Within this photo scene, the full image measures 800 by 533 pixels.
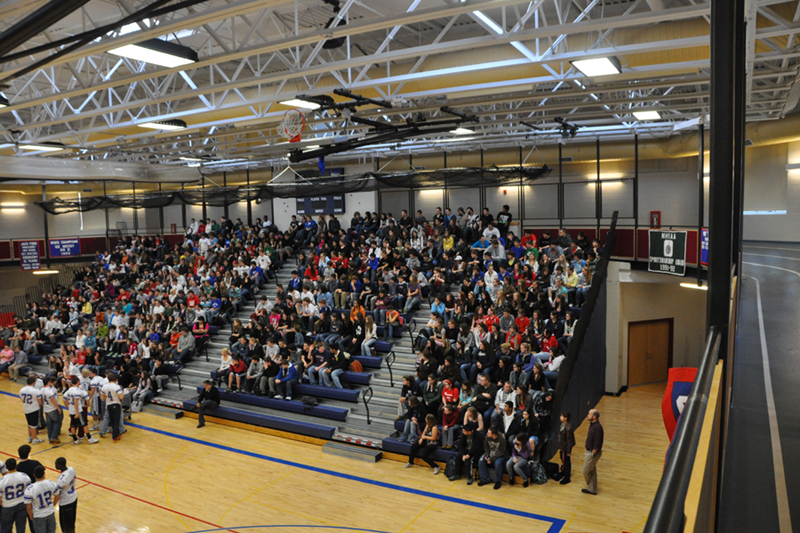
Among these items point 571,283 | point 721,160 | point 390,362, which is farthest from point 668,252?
point 721,160

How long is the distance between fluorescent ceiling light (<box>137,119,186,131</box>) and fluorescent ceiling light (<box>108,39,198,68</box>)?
22.4 ft

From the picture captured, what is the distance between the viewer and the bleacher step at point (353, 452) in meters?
12.7

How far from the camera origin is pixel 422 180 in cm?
1997

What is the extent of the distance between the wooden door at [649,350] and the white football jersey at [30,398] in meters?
17.1

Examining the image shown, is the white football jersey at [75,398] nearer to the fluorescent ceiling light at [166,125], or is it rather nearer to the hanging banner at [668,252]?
the fluorescent ceiling light at [166,125]

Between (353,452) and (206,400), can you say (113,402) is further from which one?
(353,452)

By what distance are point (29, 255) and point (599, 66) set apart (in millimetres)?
28553

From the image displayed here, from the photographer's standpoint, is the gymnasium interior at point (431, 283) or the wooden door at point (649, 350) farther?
the wooden door at point (649, 350)

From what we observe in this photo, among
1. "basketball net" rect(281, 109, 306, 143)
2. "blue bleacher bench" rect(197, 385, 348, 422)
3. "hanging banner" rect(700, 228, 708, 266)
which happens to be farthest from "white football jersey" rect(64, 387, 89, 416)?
"hanging banner" rect(700, 228, 708, 266)

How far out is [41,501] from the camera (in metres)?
8.79

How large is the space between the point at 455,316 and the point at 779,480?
12216 mm

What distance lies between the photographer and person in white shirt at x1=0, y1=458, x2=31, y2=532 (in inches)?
345

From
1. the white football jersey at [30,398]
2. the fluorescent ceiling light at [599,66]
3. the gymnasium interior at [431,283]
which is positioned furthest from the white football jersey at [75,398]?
the fluorescent ceiling light at [599,66]

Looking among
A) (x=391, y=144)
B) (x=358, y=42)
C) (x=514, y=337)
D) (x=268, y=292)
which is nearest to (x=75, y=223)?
(x=268, y=292)
